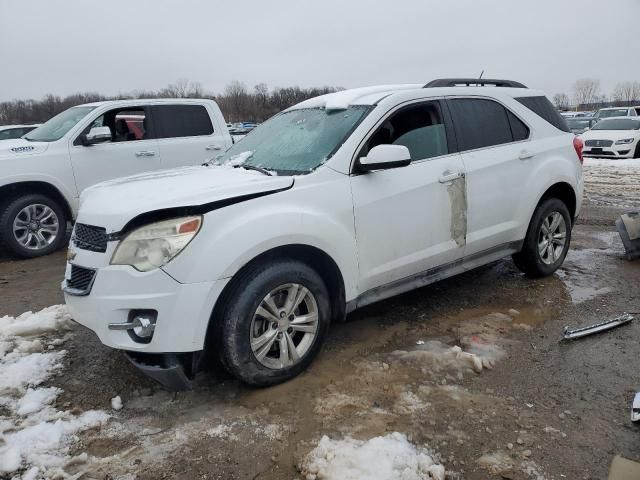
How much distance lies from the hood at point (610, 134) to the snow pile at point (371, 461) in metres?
15.9

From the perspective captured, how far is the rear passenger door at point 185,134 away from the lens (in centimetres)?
755

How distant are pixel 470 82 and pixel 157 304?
3264 millimetres

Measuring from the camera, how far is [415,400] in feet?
9.87

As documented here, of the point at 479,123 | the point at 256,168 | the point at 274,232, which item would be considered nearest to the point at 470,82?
the point at 479,123

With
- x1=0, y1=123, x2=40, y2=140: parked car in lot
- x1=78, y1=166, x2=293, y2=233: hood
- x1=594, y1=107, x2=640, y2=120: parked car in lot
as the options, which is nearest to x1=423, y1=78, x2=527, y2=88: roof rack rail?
x1=78, y1=166, x2=293, y2=233: hood

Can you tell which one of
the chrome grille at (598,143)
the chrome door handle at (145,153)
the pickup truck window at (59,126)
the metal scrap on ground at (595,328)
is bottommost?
the metal scrap on ground at (595,328)

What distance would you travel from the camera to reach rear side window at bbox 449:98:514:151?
13.5ft

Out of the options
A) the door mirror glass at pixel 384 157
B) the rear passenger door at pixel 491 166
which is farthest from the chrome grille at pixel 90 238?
the rear passenger door at pixel 491 166

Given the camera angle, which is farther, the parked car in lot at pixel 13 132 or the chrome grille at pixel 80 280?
the parked car in lot at pixel 13 132

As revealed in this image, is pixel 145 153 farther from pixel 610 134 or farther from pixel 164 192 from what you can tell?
pixel 610 134

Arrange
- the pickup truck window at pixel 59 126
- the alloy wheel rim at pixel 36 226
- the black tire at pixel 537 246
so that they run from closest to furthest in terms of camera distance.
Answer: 1. the black tire at pixel 537 246
2. the alloy wheel rim at pixel 36 226
3. the pickup truck window at pixel 59 126

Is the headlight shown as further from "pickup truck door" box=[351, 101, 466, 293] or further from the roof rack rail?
the roof rack rail

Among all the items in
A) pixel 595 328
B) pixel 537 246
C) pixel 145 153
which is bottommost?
pixel 595 328

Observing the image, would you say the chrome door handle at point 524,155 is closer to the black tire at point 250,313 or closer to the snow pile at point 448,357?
the snow pile at point 448,357
